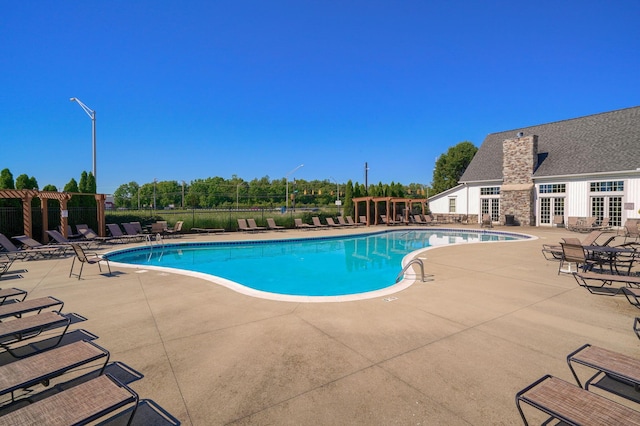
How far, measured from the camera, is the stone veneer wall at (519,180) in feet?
75.9

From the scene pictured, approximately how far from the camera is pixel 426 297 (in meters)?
5.74

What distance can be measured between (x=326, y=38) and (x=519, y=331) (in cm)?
1802

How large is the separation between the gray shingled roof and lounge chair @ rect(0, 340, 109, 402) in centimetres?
2553

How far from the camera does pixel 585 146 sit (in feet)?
72.9

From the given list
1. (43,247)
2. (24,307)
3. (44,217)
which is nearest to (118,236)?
(44,217)

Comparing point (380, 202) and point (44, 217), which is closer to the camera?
point (44, 217)

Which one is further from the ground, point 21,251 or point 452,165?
point 452,165

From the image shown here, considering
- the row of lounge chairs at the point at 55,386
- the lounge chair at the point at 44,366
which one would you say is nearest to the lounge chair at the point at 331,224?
the row of lounge chairs at the point at 55,386

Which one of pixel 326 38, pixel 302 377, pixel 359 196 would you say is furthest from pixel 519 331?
pixel 359 196

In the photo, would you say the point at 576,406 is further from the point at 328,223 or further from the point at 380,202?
the point at 380,202

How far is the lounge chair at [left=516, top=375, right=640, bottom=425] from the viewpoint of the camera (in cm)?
189

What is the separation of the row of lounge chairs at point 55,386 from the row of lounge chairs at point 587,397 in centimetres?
260

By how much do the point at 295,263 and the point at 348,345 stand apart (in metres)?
7.80

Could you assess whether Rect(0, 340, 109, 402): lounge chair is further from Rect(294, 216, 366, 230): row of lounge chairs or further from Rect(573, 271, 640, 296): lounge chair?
Rect(294, 216, 366, 230): row of lounge chairs
